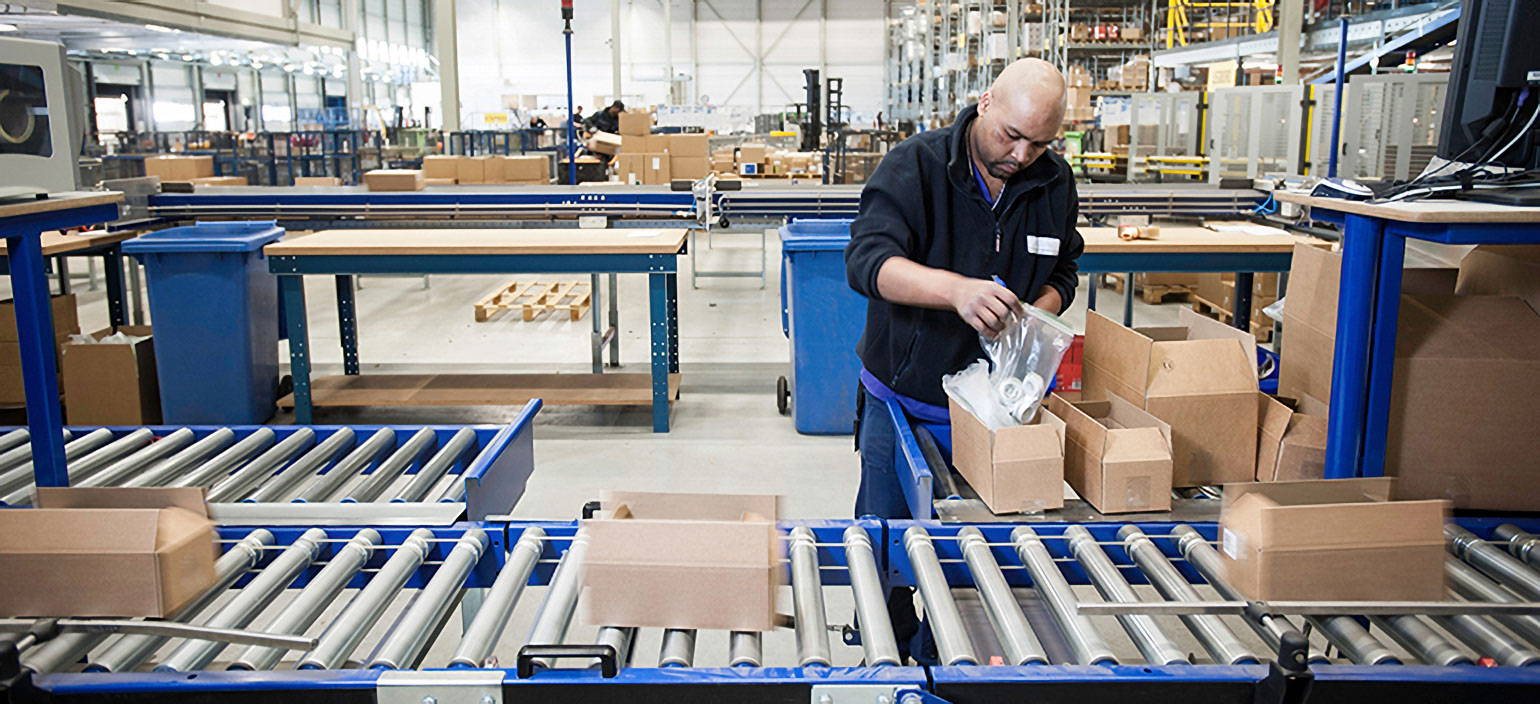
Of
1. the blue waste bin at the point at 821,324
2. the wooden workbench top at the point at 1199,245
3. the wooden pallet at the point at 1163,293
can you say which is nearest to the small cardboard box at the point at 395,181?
the blue waste bin at the point at 821,324

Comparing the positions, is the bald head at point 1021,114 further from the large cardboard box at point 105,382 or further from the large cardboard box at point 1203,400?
the large cardboard box at point 105,382

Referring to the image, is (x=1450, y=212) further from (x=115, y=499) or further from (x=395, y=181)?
(x=395, y=181)

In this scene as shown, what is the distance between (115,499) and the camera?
64.4 inches

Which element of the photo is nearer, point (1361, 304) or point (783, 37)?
point (1361, 304)

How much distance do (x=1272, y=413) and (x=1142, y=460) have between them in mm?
461

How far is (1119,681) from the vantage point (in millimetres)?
1246

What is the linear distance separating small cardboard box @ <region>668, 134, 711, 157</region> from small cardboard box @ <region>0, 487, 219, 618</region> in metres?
7.74

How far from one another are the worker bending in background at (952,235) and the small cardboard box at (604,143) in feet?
27.8

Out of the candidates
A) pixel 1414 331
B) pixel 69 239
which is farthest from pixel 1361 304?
pixel 69 239

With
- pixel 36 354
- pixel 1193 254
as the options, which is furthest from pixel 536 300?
pixel 36 354

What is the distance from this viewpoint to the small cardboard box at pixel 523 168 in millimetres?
8461

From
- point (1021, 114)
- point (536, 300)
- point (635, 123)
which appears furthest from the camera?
point (635, 123)

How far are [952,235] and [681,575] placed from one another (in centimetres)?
113

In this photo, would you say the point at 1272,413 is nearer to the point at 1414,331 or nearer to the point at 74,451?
the point at 1414,331
